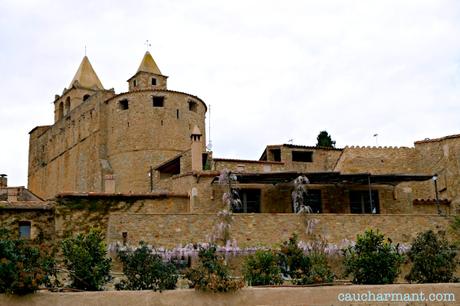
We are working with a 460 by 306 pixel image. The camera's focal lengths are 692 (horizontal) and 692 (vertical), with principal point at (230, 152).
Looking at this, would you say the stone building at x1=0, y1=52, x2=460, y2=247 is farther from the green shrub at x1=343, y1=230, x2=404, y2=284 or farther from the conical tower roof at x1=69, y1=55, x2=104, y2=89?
the conical tower roof at x1=69, y1=55, x2=104, y2=89

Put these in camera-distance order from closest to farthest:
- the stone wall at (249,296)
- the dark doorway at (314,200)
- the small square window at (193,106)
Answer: the stone wall at (249,296) < the dark doorway at (314,200) < the small square window at (193,106)

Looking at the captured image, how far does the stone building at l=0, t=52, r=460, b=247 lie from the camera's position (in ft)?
94.4

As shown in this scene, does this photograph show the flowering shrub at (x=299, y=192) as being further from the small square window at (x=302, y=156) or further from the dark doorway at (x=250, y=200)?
the small square window at (x=302, y=156)

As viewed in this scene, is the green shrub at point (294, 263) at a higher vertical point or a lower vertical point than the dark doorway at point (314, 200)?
lower

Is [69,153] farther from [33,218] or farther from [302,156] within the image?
[33,218]

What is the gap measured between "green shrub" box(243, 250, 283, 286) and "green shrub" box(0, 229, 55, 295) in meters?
5.83

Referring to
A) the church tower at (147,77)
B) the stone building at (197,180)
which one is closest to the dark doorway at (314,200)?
the stone building at (197,180)

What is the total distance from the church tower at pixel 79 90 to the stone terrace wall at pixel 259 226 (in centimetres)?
3929

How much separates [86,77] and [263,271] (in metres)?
51.4

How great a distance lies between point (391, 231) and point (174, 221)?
366 inches

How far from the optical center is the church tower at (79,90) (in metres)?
66.6

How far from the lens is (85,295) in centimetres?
1892

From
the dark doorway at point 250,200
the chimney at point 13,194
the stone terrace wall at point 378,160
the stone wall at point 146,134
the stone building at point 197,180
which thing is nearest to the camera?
the stone building at point 197,180

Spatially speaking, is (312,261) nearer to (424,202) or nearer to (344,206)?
(344,206)
